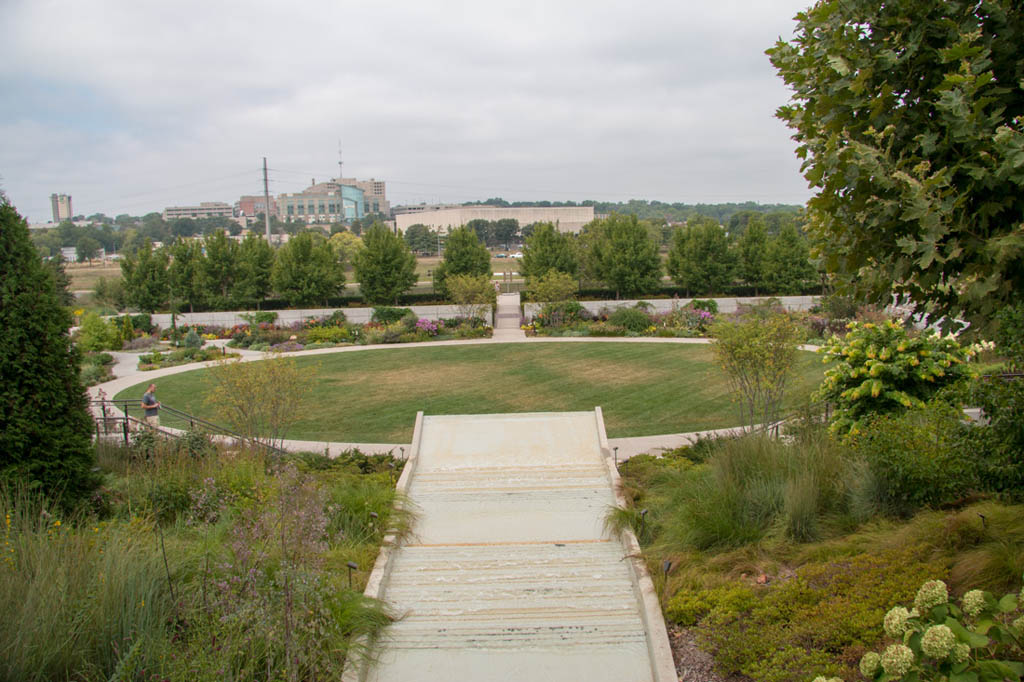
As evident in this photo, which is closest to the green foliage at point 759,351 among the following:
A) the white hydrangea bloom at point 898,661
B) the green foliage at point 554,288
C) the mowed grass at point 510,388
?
the mowed grass at point 510,388

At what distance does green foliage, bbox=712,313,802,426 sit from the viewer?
36.9 feet

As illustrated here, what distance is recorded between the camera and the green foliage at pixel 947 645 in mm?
2852

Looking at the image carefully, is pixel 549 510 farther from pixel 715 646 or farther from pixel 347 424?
pixel 347 424

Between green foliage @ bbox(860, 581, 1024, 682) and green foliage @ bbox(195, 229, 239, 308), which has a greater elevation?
green foliage @ bbox(195, 229, 239, 308)

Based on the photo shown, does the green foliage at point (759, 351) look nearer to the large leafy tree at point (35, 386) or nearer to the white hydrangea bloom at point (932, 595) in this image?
the white hydrangea bloom at point (932, 595)

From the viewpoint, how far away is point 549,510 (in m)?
8.45

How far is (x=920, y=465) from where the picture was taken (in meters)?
6.45

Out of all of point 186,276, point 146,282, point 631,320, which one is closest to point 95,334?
point 146,282

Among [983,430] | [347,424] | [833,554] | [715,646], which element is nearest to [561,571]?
[715,646]

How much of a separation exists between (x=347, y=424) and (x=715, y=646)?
1162 centimetres

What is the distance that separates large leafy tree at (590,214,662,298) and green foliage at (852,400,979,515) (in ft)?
90.9

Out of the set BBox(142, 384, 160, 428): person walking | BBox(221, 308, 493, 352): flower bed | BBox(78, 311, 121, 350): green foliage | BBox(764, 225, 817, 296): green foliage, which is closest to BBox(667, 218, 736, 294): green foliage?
BBox(764, 225, 817, 296): green foliage

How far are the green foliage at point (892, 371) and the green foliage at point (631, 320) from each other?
1849 centimetres

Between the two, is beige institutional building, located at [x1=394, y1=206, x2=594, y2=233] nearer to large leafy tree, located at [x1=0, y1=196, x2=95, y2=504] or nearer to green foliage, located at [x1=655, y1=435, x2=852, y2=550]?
large leafy tree, located at [x1=0, y1=196, x2=95, y2=504]
